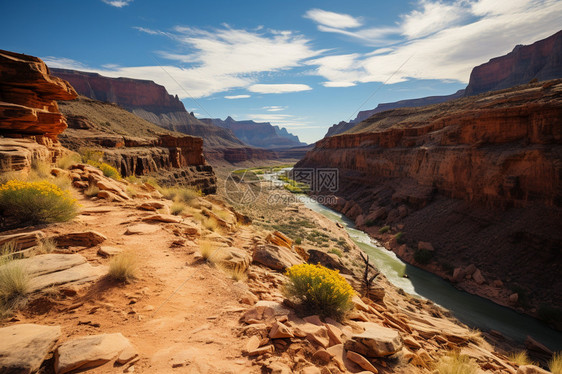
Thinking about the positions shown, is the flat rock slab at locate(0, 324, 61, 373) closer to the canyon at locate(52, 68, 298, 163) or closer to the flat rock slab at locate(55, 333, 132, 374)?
the flat rock slab at locate(55, 333, 132, 374)

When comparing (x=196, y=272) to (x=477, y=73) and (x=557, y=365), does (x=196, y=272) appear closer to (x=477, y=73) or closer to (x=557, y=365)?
Result: (x=557, y=365)

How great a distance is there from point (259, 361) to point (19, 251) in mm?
4188

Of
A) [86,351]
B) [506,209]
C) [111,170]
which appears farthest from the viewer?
[506,209]

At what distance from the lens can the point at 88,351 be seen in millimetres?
2525

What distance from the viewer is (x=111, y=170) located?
40.2 feet

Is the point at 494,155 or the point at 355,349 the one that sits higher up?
the point at 494,155

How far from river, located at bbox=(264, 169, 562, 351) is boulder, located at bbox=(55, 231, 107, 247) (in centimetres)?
1644

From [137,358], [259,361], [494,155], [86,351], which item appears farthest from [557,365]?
[494,155]

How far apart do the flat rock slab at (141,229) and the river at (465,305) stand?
15.5m

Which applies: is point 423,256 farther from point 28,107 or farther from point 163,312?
point 28,107

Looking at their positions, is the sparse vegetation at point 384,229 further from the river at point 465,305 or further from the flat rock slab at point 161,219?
the flat rock slab at point 161,219

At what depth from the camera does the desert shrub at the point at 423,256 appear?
18547 mm

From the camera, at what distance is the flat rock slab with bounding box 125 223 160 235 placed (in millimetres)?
6051

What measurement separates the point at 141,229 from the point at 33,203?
2.13m
